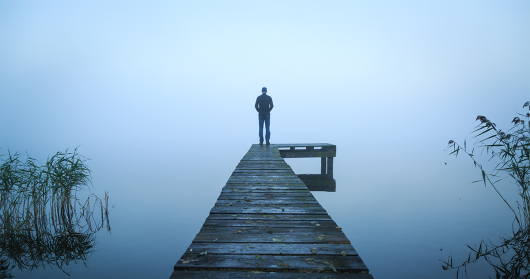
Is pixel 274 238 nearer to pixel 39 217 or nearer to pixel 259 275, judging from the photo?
pixel 259 275

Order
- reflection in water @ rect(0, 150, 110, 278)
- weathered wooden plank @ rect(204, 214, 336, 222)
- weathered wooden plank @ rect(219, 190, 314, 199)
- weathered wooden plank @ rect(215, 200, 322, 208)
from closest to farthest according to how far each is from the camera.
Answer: weathered wooden plank @ rect(204, 214, 336, 222), weathered wooden plank @ rect(215, 200, 322, 208), weathered wooden plank @ rect(219, 190, 314, 199), reflection in water @ rect(0, 150, 110, 278)

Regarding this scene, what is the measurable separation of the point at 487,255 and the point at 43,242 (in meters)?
7.54

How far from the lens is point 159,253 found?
17.8ft

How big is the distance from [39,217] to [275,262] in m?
5.41

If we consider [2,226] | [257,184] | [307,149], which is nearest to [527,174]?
[257,184]

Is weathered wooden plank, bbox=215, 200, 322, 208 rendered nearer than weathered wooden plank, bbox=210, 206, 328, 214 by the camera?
No

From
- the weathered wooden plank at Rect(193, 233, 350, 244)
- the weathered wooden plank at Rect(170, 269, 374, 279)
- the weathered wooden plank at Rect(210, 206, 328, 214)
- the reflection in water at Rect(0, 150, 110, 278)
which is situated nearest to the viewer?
the weathered wooden plank at Rect(170, 269, 374, 279)

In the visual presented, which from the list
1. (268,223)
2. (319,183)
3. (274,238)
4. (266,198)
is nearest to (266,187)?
(266,198)

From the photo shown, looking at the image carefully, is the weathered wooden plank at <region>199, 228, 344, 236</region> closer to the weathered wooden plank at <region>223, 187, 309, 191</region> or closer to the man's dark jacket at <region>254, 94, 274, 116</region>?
the weathered wooden plank at <region>223, 187, 309, 191</region>

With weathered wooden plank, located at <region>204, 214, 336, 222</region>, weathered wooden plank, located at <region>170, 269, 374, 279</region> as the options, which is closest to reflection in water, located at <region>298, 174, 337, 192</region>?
weathered wooden plank, located at <region>204, 214, 336, 222</region>

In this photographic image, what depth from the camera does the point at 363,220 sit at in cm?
743

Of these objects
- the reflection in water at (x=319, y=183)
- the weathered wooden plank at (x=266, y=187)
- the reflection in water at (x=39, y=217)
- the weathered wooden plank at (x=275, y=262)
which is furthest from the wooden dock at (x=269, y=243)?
the reflection in water at (x=319, y=183)

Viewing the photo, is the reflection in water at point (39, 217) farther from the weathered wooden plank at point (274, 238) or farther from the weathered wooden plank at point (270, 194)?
the weathered wooden plank at point (274, 238)

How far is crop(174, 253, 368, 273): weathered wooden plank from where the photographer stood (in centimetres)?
163
